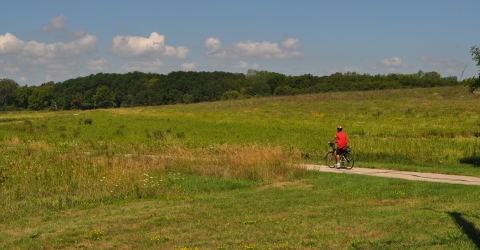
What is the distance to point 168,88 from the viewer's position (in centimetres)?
14838

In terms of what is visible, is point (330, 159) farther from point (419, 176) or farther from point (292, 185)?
point (292, 185)

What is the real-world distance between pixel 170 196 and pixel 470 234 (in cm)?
833

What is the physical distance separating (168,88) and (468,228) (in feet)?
457

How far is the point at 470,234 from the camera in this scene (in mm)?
10695

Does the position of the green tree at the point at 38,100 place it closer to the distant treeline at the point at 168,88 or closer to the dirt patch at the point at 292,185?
the distant treeline at the point at 168,88

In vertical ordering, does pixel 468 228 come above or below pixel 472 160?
above

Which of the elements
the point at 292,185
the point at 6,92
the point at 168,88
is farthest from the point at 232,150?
the point at 6,92

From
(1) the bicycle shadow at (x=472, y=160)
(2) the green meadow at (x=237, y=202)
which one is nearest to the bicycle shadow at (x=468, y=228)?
(2) the green meadow at (x=237, y=202)

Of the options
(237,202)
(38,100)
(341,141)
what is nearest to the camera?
(237,202)

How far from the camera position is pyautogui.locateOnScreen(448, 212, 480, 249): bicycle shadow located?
1042cm

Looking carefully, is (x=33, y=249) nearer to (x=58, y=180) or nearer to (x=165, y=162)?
(x=58, y=180)

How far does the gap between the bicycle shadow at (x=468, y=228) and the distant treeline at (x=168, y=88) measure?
117 meters

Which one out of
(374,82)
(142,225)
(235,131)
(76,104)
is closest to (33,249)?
(142,225)

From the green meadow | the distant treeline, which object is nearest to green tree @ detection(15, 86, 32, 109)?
the distant treeline
